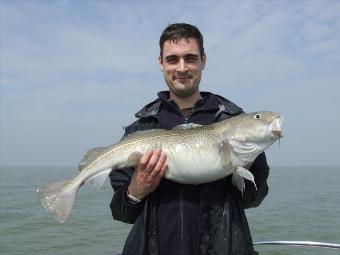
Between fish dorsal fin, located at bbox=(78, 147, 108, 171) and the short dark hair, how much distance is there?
0.97 meters

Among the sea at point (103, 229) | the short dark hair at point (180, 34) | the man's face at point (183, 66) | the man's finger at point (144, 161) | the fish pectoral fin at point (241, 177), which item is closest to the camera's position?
the fish pectoral fin at point (241, 177)

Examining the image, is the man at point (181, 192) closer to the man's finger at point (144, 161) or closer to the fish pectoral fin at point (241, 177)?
the man's finger at point (144, 161)

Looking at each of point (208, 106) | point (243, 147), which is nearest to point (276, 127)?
point (243, 147)

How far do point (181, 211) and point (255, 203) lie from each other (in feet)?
2.10

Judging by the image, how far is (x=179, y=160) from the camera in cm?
342

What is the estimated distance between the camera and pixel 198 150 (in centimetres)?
346

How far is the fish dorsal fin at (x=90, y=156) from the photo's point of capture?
3.80 m

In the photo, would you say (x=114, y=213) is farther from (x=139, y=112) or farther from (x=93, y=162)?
(x=139, y=112)

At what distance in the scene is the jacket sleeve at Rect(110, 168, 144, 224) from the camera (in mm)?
3465

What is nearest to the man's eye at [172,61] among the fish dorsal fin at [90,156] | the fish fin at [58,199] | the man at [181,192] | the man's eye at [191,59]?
the man at [181,192]

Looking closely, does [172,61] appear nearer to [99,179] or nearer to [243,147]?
[243,147]

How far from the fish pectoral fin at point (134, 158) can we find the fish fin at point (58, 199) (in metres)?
0.54

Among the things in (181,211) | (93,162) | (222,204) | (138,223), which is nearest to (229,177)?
(222,204)

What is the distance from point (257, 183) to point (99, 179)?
4.25 ft
